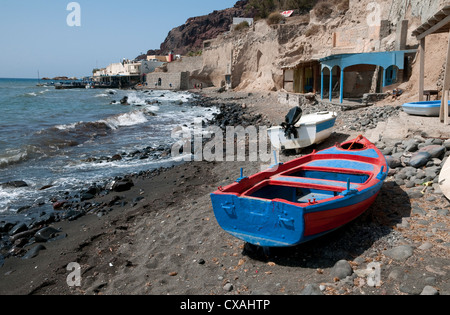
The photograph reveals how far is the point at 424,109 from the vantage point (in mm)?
10172

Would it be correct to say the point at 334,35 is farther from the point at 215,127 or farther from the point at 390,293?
the point at 390,293

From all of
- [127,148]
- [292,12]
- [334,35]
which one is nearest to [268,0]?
[292,12]

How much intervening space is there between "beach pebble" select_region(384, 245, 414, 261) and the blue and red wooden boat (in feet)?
2.43

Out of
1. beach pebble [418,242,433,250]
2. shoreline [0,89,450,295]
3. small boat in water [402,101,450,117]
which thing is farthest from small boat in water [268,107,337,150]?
beach pebble [418,242,433,250]

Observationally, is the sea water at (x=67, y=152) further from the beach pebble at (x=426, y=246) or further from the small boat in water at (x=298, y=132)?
the beach pebble at (x=426, y=246)

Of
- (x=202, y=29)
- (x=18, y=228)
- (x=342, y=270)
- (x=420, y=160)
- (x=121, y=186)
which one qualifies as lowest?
(x=18, y=228)

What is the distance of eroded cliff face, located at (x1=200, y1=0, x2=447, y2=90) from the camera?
20109 mm

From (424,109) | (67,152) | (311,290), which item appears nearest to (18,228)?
(311,290)

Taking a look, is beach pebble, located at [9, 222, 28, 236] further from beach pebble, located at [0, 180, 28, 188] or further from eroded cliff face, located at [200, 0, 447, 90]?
eroded cliff face, located at [200, 0, 447, 90]

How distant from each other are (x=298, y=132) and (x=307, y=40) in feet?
81.1

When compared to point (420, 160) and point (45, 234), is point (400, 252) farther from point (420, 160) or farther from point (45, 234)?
point (45, 234)

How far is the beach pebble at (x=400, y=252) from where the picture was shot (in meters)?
4.48

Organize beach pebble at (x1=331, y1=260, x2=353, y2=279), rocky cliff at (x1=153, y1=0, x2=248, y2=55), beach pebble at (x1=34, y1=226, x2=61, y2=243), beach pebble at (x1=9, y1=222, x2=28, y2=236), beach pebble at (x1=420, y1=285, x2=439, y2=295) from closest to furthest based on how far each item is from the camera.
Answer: beach pebble at (x1=420, y1=285, x2=439, y2=295), beach pebble at (x1=331, y1=260, x2=353, y2=279), beach pebble at (x1=34, y1=226, x2=61, y2=243), beach pebble at (x1=9, y1=222, x2=28, y2=236), rocky cliff at (x1=153, y1=0, x2=248, y2=55)

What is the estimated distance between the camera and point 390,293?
3828 millimetres
